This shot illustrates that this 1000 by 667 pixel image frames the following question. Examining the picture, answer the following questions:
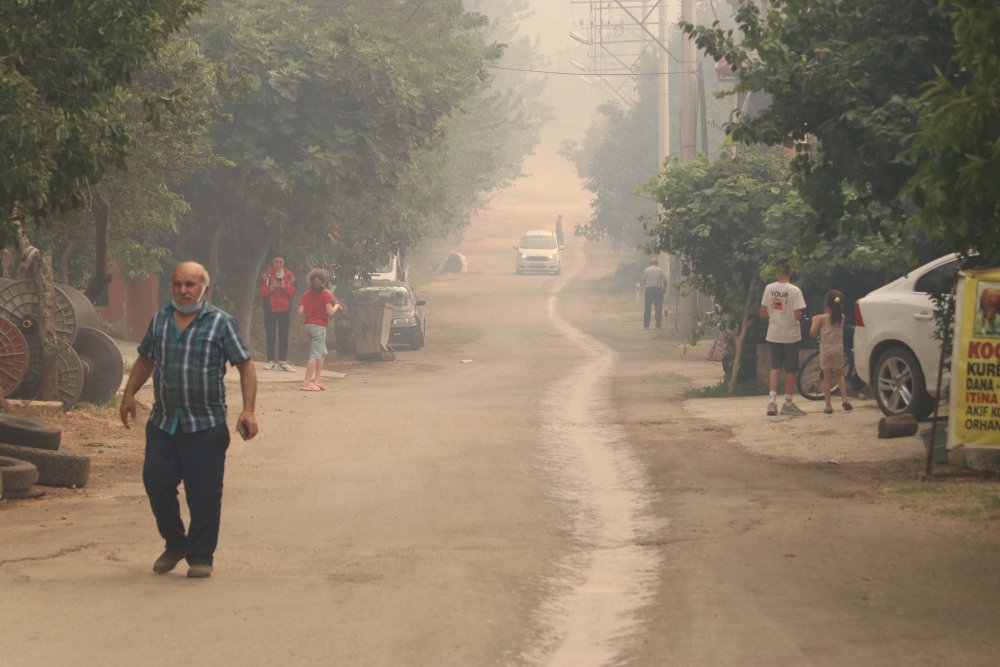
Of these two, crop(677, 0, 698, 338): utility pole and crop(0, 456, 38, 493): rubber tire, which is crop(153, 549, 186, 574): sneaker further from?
crop(677, 0, 698, 338): utility pole

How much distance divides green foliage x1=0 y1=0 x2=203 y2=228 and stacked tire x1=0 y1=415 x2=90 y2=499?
1.95 metres

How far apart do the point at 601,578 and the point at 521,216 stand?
312ft

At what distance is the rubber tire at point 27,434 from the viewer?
11.8 metres

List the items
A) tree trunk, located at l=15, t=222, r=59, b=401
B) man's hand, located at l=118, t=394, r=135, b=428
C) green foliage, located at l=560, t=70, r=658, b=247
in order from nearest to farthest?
man's hand, located at l=118, t=394, r=135, b=428 < tree trunk, located at l=15, t=222, r=59, b=401 < green foliage, located at l=560, t=70, r=658, b=247

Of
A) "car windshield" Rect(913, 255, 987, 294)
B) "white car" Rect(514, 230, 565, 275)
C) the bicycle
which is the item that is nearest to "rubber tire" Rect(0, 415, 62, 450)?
"car windshield" Rect(913, 255, 987, 294)

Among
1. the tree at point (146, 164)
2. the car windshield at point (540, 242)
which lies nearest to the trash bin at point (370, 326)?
the tree at point (146, 164)

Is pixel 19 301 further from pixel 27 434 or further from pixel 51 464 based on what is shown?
pixel 51 464

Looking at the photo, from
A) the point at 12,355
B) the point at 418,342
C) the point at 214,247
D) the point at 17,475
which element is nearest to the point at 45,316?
the point at 12,355

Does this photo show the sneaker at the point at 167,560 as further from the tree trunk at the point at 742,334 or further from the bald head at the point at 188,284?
the tree trunk at the point at 742,334

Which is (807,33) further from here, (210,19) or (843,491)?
(210,19)

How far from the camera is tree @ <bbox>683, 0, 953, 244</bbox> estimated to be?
10945mm

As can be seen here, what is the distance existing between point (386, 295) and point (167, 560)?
26483 millimetres

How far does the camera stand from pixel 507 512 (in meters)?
10.1

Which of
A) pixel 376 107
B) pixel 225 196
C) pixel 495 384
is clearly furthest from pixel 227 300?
pixel 495 384
